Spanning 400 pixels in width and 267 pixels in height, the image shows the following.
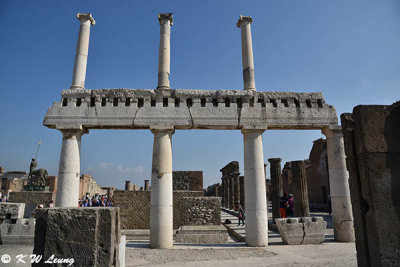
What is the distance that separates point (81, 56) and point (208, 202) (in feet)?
27.6

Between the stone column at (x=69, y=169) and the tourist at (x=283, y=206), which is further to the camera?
the tourist at (x=283, y=206)

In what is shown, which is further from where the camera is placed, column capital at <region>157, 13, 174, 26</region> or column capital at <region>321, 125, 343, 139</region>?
column capital at <region>157, 13, 174, 26</region>

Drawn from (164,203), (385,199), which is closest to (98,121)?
(164,203)

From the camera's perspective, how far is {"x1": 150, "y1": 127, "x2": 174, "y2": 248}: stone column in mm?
8594

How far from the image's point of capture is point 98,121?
9.07 m

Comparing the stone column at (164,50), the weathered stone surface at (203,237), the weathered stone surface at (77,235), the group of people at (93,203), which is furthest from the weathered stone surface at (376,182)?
the group of people at (93,203)

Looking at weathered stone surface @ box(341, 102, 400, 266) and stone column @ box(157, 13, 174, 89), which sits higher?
stone column @ box(157, 13, 174, 89)

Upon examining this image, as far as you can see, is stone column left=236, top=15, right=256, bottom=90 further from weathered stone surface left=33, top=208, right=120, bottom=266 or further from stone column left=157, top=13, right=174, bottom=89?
weathered stone surface left=33, top=208, right=120, bottom=266

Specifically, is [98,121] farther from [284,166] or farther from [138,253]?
[284,166]

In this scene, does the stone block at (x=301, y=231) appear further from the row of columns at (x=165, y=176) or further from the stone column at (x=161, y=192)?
the stone column at (x=161, y=192)

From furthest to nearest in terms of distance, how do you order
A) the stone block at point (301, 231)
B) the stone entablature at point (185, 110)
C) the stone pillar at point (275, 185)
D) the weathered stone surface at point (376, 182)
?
the stone pillar at point (275, 185), the stone block at point (301, 231), the stone entablature at point (185, 110), the weathered stone surface at point (376, 182)

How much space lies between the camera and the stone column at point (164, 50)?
974 centimetres

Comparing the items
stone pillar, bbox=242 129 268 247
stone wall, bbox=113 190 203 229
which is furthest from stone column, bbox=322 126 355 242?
stone wall, bbox=113 190 203 229

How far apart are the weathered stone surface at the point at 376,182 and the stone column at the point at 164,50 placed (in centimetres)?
677
